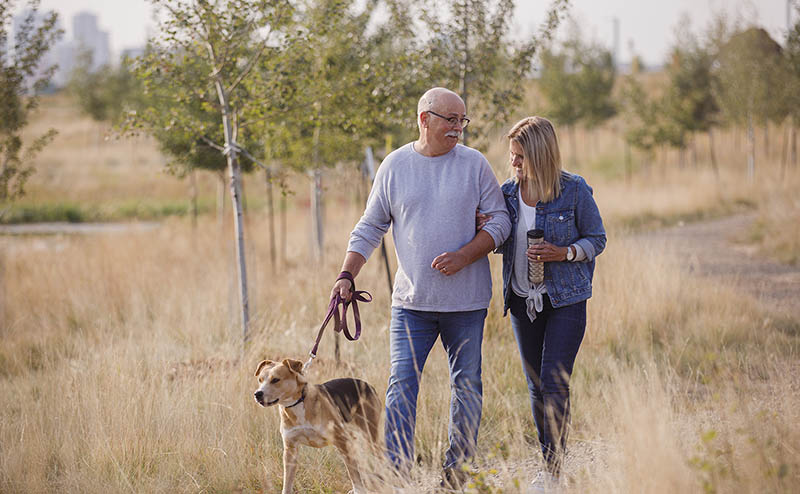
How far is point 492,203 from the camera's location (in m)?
3.43

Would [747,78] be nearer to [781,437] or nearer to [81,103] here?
[781,437]

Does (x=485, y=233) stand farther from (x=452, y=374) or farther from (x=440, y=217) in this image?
(x=452, y=374)

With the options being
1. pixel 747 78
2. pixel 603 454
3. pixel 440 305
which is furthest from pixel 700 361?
pixel 747 78

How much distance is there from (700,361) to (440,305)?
3112mm

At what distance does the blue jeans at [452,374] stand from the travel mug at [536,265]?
0.32 meters

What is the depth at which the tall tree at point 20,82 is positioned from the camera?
7.45 meters

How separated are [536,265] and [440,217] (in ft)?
1.82

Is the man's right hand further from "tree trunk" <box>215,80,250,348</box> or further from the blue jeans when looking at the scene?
"tree trunk" <box>215,80,250,348</box>

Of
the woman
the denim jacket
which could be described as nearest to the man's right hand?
the woman

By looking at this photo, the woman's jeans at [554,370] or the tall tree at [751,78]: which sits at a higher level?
the tall tree at [751,78]

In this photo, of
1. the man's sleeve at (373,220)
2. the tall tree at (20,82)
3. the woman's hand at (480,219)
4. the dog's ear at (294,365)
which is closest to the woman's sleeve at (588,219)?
the woman's hand at (480,219)

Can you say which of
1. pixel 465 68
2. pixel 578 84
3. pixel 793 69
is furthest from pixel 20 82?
pixel 578 84

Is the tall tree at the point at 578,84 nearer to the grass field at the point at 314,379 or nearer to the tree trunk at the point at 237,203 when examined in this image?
the grass field at the point at 314,379

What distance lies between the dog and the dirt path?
514 cm
